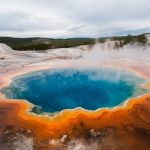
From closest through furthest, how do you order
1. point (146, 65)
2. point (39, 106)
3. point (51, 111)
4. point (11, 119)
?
point (11, 119)
point (51, 111)
point (39, 106)
point (146, 65)

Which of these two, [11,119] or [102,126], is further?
[11,119]

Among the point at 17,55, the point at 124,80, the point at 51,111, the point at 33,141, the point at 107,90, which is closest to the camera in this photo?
the point at 33,141

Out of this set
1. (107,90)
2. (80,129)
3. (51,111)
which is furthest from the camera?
(107,90)

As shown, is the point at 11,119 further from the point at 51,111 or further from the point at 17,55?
the point at 17,55

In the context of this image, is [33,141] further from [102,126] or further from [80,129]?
[102,126]

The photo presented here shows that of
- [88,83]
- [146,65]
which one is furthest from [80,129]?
[146,65]

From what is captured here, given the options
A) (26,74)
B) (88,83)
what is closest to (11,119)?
(88,83)
